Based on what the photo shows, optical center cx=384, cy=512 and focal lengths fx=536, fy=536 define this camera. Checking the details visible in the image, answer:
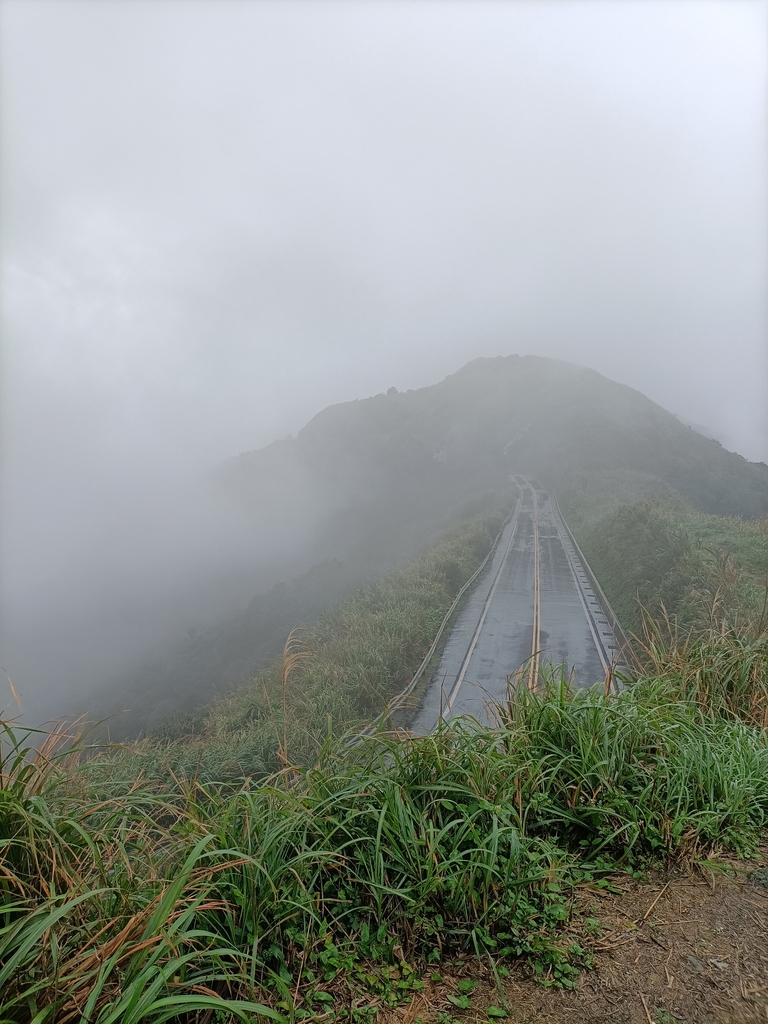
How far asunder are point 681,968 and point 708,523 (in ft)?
78.1

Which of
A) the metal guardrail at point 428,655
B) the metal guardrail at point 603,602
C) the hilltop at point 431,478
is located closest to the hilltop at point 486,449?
the hilltop at point 431,478

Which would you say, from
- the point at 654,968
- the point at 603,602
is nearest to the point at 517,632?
the point at 603,602

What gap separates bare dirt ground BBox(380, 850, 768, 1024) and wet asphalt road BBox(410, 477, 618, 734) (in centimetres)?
195

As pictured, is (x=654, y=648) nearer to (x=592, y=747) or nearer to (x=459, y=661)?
Answer: (x=592, y=747)

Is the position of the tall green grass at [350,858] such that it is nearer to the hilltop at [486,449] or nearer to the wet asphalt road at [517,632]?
the wet asphalt road at [517,632]

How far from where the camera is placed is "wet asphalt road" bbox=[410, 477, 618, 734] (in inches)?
484

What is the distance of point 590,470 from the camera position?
61094 mm

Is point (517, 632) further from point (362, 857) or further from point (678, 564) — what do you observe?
point (362, 857)

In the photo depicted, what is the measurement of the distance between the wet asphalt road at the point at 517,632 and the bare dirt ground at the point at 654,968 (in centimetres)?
195

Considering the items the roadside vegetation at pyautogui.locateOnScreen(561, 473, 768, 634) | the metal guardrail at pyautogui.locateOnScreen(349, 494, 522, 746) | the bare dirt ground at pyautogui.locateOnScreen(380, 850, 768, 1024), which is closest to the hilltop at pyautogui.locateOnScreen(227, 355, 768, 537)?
the roadside vegetation at pyautogui.locateOnScreen(561, 473, 768, 634)

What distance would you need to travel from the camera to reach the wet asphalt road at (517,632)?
12.3 meters

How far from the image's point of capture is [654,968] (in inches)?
98.8

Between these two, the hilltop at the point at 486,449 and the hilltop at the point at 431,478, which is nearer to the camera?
the hilltop at the point at 431,478

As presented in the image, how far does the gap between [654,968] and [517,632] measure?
14.1 metres
